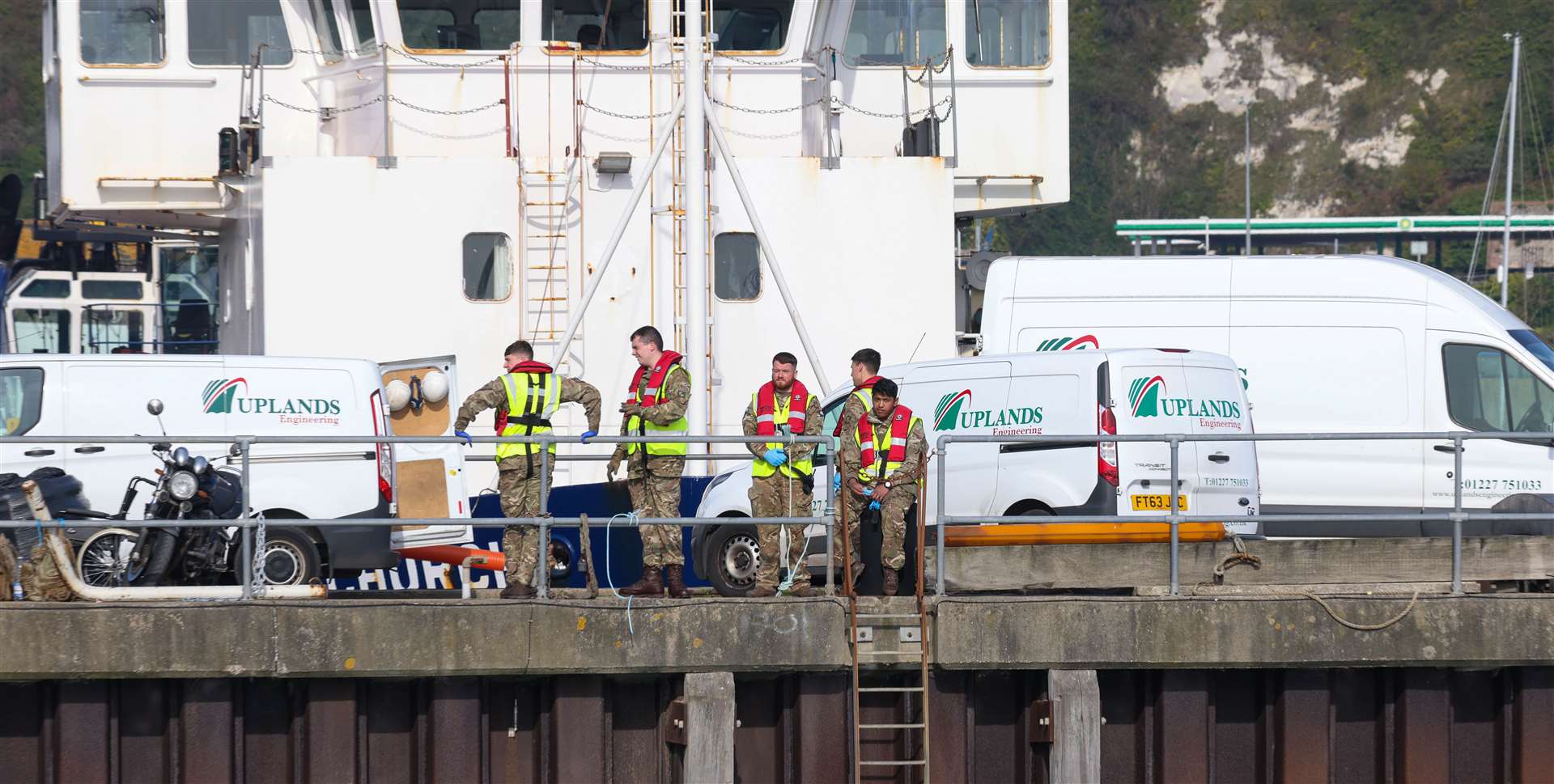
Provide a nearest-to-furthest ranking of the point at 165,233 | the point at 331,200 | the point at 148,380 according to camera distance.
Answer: the point at 148,380 → the point at 331,200 → the point at 165,233

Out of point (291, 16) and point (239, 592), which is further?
point (291, 16)

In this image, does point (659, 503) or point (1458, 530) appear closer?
point (1458, 530)

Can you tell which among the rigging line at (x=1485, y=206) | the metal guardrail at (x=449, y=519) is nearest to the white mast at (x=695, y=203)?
the metal guardrail at (x=449, y=519)

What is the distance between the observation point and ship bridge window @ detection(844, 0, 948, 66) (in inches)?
726

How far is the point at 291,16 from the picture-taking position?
699 inches

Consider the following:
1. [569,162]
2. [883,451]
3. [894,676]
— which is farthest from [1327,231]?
[894,676]

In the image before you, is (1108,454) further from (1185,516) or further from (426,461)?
(426,461)

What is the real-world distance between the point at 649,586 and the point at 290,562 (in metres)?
3.00

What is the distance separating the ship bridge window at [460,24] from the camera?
55.8ft

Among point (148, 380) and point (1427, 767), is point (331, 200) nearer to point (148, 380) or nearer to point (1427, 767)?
point (148, 380)

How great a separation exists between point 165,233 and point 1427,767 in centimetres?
Answer: 1707

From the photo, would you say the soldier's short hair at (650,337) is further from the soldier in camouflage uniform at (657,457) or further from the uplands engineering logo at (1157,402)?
the uplands engineering logo at (1157,402)

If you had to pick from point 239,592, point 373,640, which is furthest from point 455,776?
point 239,592

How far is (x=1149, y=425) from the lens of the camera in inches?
506
